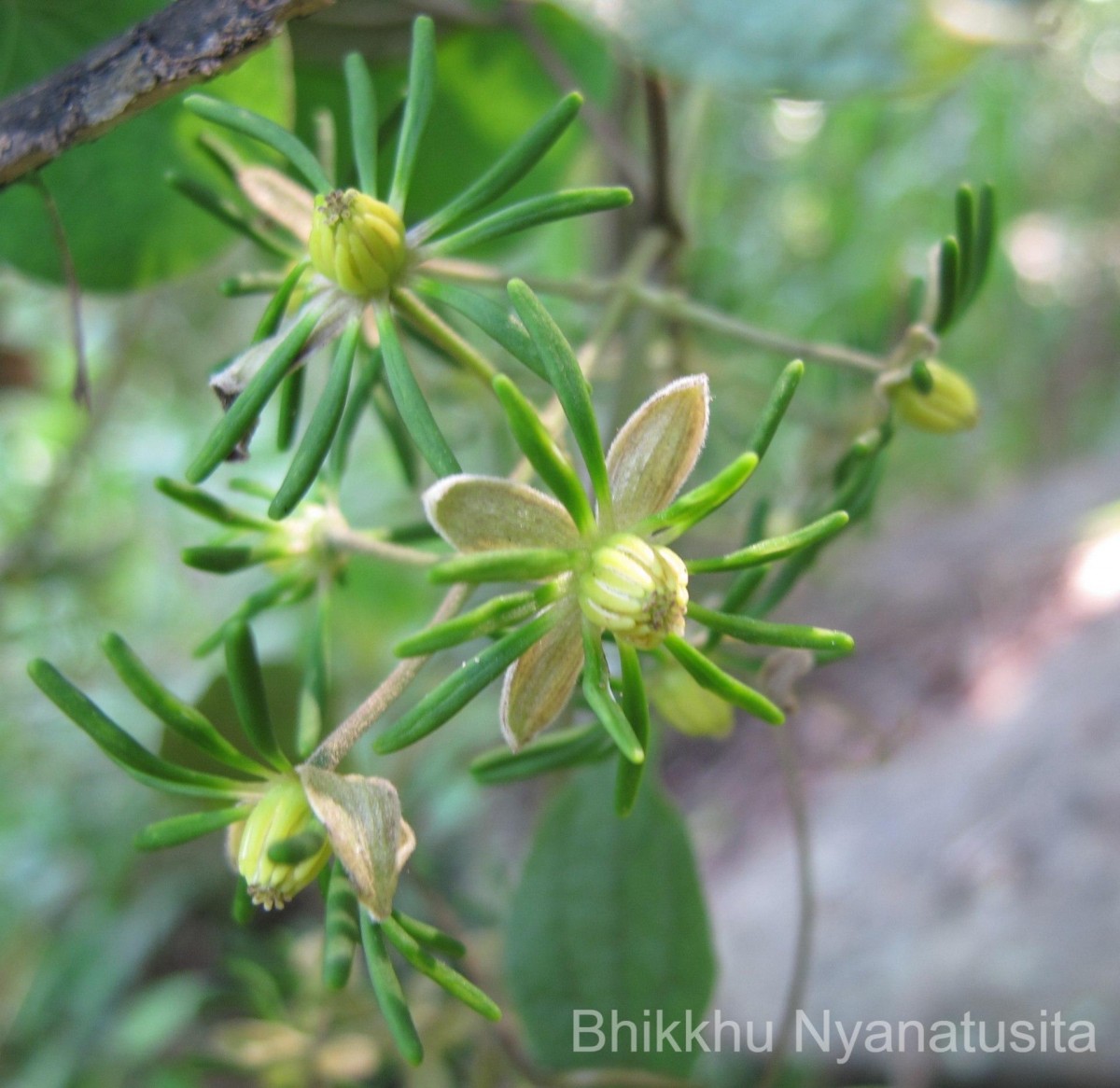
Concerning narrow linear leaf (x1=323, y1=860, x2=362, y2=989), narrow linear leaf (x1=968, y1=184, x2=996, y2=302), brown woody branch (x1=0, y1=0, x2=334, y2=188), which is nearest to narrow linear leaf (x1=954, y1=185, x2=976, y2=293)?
narrow linear leaf (x1=968, y1=184, x2=996, y2=302)

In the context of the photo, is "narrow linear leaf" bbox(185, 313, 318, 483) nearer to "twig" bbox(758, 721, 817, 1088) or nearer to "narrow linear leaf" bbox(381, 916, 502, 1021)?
"narrow linear leaf" bbox(381, 916, 502, 1021)

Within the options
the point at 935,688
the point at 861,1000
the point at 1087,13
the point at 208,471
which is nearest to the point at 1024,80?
the point at 1087,13

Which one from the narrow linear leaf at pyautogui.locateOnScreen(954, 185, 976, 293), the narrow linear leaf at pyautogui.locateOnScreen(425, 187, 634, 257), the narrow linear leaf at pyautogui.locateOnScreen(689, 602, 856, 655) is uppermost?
the narrow linear leaf at pyautogui.locateOnScreen(954, 185, 976, 293)

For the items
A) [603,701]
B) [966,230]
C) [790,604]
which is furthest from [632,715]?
[790,604]

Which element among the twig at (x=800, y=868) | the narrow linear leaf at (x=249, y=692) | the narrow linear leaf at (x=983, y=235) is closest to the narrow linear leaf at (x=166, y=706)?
the narrow linear leaf at (x=249, y=692)

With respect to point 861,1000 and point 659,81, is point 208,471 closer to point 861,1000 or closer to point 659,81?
point 659,81

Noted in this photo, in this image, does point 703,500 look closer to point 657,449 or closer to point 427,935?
point 657,449
